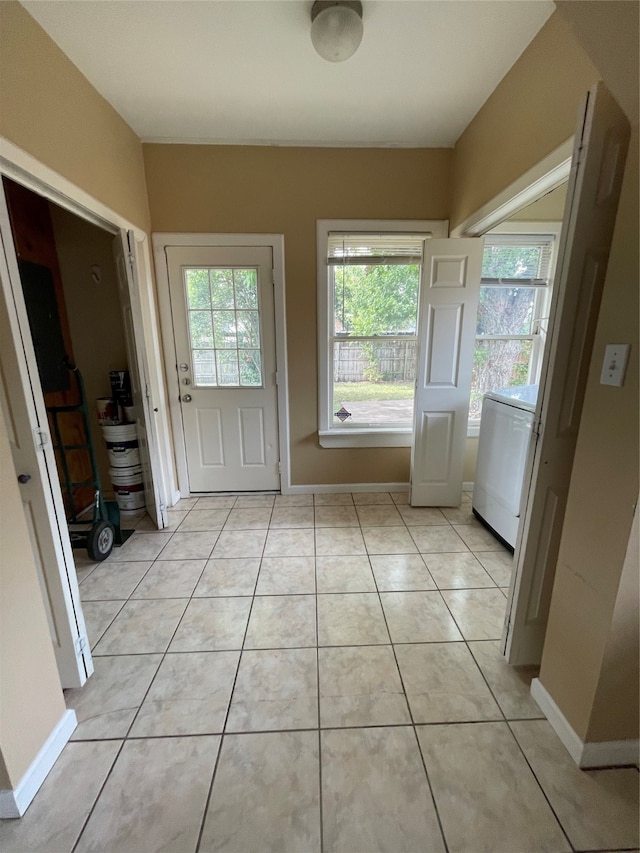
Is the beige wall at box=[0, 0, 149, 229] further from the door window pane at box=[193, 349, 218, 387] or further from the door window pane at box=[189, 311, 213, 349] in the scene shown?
the door window pane at box=[193, 349, 218, 387]

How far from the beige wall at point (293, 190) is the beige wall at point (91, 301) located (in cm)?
50

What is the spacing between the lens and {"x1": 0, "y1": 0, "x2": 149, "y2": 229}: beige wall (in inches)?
53.6

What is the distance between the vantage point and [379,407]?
10.0ft

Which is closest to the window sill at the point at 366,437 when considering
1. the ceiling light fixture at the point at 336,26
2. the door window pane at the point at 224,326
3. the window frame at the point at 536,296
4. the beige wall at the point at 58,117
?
the window frame at the point at 536,296

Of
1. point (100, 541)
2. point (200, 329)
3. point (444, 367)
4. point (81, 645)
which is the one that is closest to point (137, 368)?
point (200, 329)

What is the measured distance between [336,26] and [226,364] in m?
2.03

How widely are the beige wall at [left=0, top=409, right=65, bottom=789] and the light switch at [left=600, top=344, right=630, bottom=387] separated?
176cm

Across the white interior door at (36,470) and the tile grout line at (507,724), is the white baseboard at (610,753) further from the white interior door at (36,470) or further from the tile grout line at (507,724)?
the white interior door at (36,470)

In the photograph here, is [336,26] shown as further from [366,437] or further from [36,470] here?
[366,437]

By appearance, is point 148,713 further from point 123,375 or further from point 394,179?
point 394,179

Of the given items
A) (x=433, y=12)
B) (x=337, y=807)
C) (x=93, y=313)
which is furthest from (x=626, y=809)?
(x=93, y=313)

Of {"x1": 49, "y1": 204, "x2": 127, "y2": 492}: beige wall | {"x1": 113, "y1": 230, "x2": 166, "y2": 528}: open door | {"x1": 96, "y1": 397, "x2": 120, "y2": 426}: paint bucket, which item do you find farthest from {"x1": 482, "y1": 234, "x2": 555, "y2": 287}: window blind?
{"x1": 96, "y1": 397, "x2": 120, "y2": 426}: paint bucket

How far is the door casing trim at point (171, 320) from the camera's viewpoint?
8.75 ft

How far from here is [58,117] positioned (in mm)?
1622
